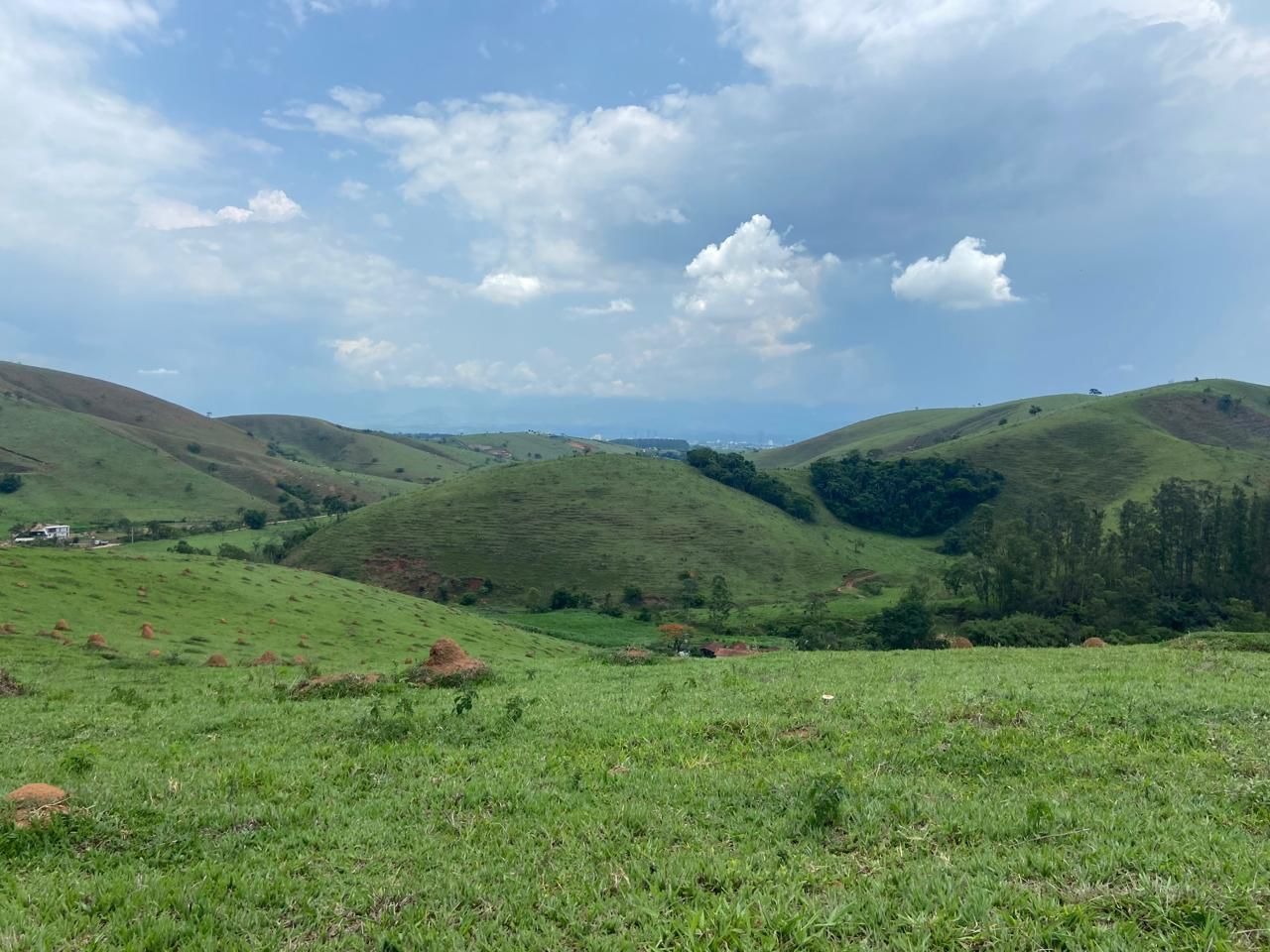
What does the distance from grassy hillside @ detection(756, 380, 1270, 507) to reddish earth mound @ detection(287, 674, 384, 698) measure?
118 metres

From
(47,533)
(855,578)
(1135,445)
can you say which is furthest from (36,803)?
(1135,445)

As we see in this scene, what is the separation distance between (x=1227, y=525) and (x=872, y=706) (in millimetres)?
77705

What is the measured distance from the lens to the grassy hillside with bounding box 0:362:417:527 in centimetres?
12081

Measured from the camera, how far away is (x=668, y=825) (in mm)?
7926

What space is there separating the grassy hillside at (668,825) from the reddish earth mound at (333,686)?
2.96 meters

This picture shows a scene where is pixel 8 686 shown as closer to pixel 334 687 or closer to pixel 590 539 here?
pixel 334 687

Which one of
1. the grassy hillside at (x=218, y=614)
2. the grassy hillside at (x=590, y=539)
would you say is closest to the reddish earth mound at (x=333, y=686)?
the grassy hillside at (x=218, y=614)

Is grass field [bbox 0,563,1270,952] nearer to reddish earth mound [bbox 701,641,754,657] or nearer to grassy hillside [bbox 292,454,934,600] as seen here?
reddish earth mound [bbox 701,641,754,657]

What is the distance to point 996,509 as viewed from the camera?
394 ft

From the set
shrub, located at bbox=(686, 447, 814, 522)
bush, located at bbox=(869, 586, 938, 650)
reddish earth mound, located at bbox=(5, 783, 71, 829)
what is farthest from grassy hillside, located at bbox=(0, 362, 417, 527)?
reddish earth mound, located at bbox=(5, 783, 71, 829)

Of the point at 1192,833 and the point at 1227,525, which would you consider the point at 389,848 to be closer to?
the point at 1192,833

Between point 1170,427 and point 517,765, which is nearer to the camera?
point 517,765

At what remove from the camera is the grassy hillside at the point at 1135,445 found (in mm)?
112188

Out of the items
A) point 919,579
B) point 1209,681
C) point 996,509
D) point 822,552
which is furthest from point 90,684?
point 996,509
